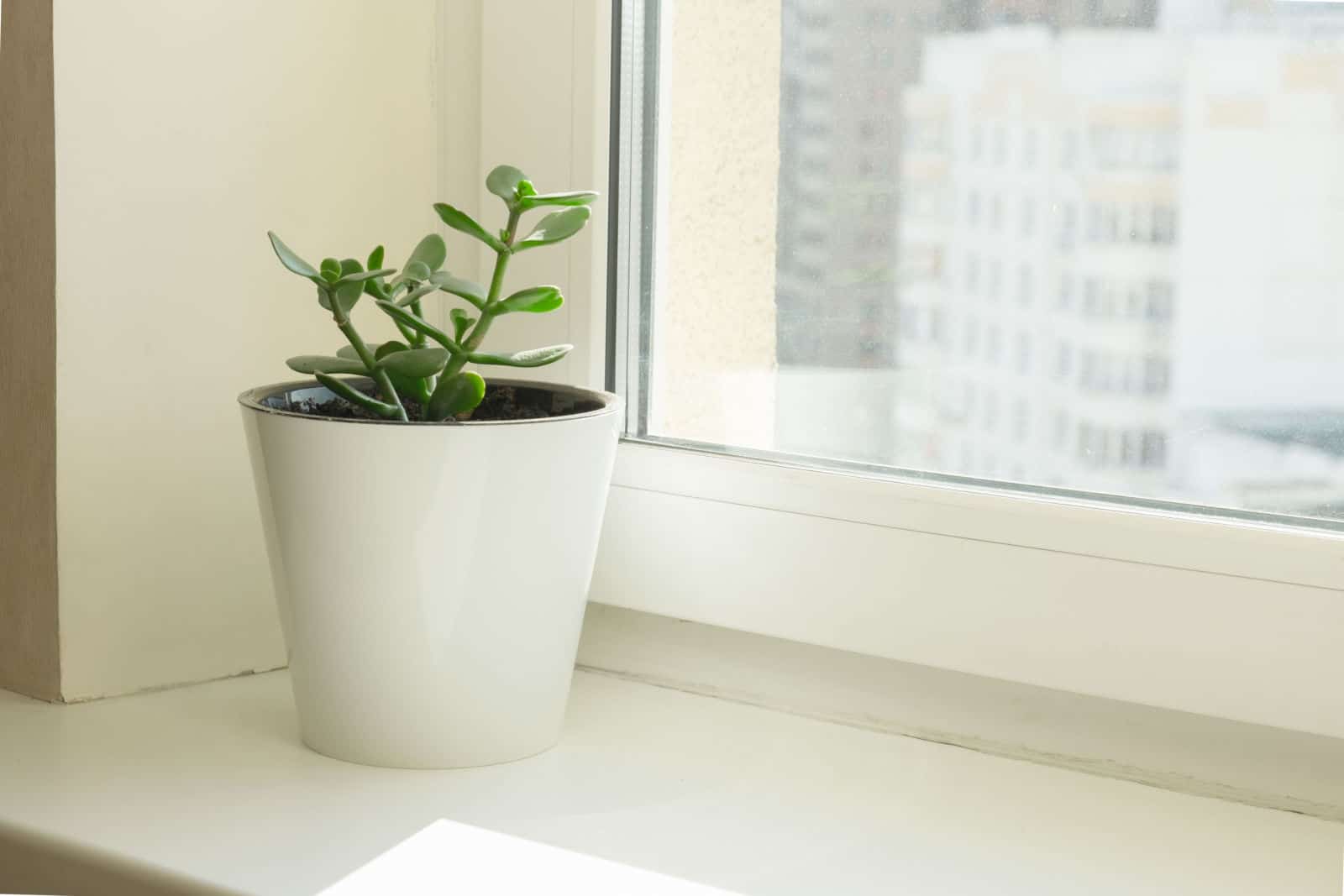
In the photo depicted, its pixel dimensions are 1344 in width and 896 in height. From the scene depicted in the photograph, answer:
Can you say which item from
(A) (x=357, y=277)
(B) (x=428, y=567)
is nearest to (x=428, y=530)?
(B) (x=428, y=567)

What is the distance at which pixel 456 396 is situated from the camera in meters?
Result: 0.68

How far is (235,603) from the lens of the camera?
806 millimetres

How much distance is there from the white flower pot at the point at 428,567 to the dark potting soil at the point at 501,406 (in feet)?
0.11

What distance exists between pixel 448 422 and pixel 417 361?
0.11ft

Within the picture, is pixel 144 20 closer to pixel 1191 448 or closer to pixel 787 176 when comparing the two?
pixel 787 176

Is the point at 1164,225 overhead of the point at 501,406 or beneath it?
overhead

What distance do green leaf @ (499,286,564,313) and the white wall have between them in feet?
0.65

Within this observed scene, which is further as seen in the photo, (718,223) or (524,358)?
(718,223)

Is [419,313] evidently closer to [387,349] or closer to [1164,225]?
[387,349]

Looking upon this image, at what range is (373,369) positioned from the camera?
66 cm

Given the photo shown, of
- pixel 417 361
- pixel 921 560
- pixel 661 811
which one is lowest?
pixel 661 811

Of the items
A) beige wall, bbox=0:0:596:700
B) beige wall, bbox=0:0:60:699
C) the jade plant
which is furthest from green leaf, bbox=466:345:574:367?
beige wall, bbox=0:0:60:699

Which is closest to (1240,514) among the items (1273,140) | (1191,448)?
(1191,448)

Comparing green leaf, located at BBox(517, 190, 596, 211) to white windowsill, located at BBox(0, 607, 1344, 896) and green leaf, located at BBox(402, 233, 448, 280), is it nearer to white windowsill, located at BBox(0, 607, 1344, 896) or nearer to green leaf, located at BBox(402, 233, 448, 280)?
green leaf, located at BBox(402, 233, 448, 280)
